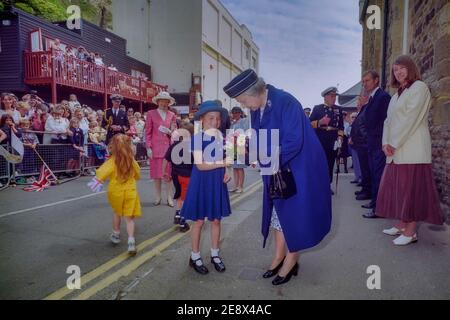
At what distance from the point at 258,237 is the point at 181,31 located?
25.1 metres

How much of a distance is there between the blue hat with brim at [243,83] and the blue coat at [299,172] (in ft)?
0.74

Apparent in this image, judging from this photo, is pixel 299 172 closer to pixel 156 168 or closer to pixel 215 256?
pixel 215 256

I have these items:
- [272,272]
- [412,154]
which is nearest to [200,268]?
[272,272]

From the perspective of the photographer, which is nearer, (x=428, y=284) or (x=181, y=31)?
(x=428, y=284)

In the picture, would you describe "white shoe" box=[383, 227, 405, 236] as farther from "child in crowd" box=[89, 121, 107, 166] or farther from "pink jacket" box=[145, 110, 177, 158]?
"child in crowd" box=[89, 121, 107, 166]

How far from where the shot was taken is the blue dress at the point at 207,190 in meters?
3.52

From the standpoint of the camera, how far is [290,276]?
3.27m

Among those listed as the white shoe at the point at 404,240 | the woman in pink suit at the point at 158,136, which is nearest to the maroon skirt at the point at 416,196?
the white shoe at the point at 404,240

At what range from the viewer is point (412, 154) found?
166 inches

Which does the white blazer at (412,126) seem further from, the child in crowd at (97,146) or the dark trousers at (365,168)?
the child in crowd at (97,146)

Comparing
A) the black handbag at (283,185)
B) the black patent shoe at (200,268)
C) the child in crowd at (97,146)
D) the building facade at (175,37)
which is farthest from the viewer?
the building facade at (175,37)
